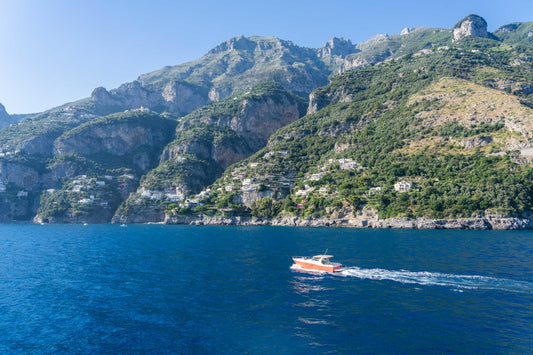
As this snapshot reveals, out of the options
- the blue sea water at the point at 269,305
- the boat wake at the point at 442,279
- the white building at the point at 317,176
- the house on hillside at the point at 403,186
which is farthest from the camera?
the white building at the point at 317,176

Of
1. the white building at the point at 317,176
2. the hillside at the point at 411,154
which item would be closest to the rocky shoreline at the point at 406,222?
the hillside at the point at 411,154

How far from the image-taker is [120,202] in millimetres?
178625

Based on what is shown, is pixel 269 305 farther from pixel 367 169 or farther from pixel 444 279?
pixel 367 169

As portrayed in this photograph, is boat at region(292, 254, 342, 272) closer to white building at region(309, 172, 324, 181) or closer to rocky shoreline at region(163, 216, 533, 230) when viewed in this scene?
rocky shoreline at region(163, 216, 533, 230)

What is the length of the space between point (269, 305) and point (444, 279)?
814 inches

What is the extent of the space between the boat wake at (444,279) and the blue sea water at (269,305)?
0.11 m

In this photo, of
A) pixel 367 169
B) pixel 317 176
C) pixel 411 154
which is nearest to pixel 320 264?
pixel 367 169

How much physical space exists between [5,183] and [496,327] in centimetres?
22890

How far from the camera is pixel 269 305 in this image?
27.3 metres

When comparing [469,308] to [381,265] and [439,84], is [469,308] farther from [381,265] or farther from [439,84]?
[439,84]

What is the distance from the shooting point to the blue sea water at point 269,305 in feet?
66.9

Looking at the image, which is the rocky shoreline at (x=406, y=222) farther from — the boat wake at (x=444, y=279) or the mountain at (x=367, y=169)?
the boat wake at (x=444, y=279)

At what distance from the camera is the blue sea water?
20.4m

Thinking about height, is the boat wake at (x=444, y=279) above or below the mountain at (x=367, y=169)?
below
